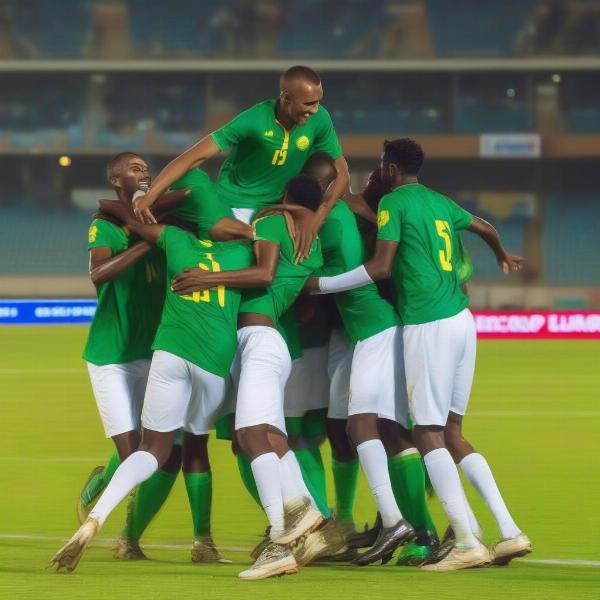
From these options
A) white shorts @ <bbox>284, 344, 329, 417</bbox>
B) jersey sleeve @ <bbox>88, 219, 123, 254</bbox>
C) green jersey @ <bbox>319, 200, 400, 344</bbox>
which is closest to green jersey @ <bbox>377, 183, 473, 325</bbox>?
green jersey @ <bbox>319, 200, 400, 344</bbox>

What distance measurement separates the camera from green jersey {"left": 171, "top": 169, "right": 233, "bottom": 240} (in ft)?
22.6

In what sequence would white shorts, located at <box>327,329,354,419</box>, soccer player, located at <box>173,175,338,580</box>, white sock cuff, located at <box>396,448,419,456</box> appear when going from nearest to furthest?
soccer player, located at <box>173,175,338,580</box>, white sock cuff, located at <box>396,448,419,456</box>, white shorts, located at <box>327,329,354,419</box>

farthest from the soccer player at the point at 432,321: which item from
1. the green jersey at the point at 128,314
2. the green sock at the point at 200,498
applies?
the green sock at the point at 200,498

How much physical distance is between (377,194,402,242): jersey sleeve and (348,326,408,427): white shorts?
543mm

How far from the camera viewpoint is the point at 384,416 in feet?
23.0

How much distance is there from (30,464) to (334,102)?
29.3m

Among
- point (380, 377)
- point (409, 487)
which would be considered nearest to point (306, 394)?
point (380, 377)

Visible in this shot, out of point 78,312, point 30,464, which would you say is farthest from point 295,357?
point 78,312

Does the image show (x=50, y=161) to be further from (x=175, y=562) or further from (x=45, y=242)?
(x=175, y=562)

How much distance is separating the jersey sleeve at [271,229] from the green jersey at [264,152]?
61 cm

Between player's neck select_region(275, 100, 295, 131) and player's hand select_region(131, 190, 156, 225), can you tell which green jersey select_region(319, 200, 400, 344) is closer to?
player's neck select_region(275, 100, 295, 131)

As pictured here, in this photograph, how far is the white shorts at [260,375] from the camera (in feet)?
20.8

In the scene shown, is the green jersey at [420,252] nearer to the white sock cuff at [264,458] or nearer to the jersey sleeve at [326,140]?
the jersey sleeve at [326,140]

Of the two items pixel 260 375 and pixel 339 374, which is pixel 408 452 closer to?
pixel 339 374
